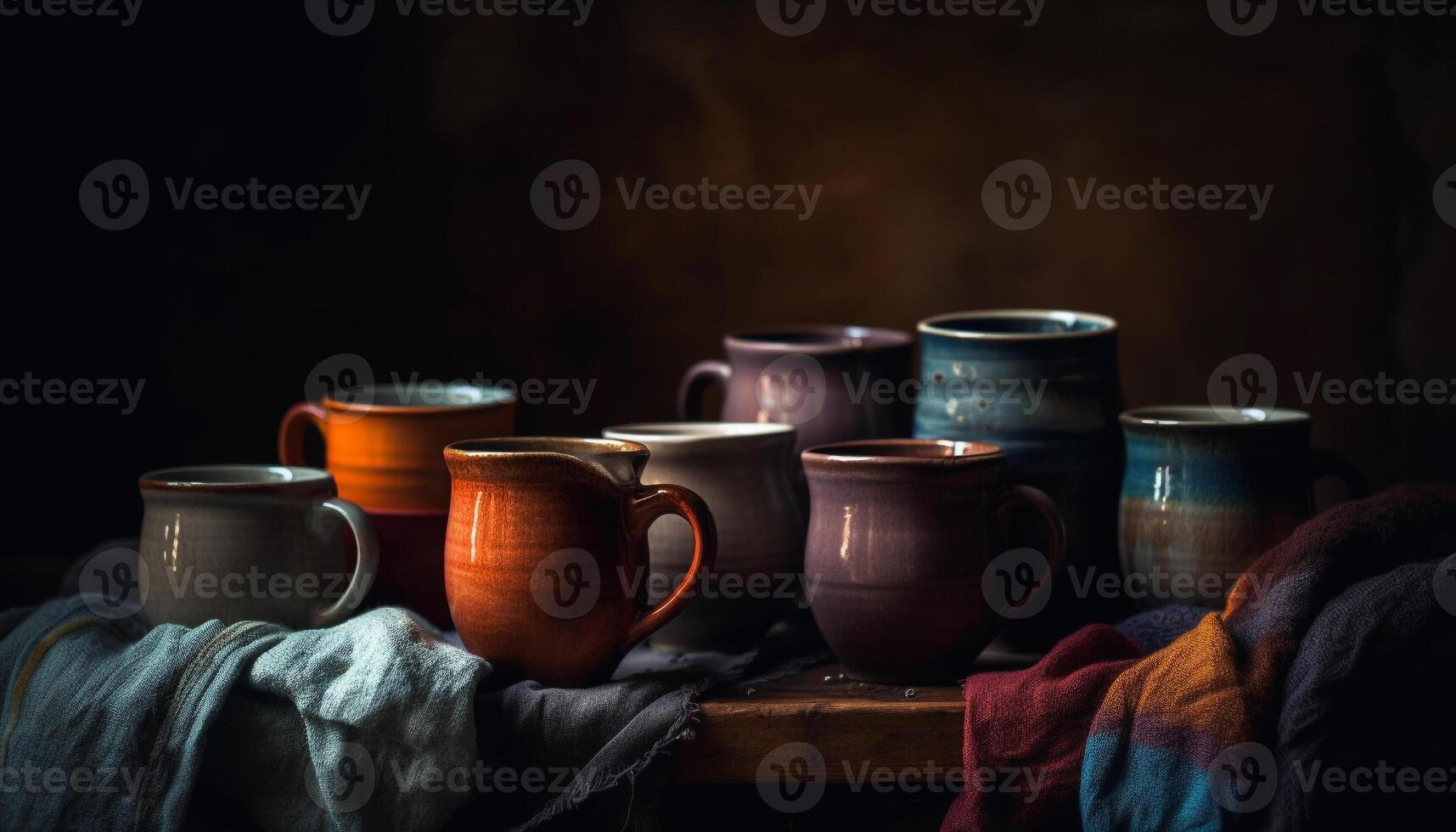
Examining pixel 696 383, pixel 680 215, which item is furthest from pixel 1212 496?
pixel 680 215

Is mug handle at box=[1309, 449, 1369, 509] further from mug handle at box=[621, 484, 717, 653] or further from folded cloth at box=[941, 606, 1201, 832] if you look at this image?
mug handle at box=[621, 484, 717, 653]

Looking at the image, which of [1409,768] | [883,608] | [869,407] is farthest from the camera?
[869,407]

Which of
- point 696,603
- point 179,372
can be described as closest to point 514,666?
point 696,603

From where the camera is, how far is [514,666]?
0.82m

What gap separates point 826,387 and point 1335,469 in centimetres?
33

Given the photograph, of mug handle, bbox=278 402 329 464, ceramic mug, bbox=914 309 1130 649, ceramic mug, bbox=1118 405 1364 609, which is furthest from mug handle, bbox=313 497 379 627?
ceramic mug, bbox=1118 405 1364 609

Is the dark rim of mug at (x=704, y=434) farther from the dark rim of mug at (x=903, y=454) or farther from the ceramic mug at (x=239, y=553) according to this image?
the ceramic mug at (x=239, y=553)

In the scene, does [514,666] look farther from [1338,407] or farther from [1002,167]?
[1338,407]

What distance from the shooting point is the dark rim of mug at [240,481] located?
86 centimetres

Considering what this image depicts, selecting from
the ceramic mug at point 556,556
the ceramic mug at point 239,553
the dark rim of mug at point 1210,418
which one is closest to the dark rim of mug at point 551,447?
the ceramic mug at point 556,556

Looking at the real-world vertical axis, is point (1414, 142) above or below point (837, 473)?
above

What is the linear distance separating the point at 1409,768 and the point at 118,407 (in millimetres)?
1062

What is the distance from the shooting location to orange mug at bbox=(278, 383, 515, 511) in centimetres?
97

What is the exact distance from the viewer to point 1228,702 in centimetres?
73
